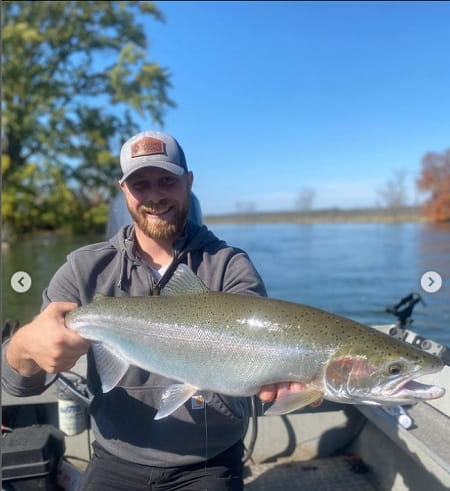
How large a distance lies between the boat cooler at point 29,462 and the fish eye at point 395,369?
7.27 feet

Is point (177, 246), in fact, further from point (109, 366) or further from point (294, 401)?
point (294, 401)

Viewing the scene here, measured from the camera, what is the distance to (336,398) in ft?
6.78

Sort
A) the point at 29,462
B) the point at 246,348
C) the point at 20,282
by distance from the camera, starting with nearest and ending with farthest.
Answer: the point at 246,348 → the point at 20,282 → the point at 29,462

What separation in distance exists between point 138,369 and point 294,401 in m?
0.87

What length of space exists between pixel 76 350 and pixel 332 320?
1157 millimetres

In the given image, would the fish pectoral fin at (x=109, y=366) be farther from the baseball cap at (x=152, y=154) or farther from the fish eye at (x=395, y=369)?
the fish eye at (x=395, y=369)

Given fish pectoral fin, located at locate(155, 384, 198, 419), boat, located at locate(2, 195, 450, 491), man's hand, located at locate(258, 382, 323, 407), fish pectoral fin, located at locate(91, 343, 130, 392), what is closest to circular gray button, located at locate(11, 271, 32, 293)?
fish pectoral fin, located at locate(91, 343, 130, 392)

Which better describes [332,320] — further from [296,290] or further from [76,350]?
[296,290]

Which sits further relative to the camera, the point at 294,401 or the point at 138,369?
the point at 138,369

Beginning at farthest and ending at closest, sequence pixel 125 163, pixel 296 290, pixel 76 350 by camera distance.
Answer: pixel 296 290, pixel 125 163, pixel 76 350

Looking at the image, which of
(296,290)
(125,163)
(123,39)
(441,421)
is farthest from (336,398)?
(123,39)

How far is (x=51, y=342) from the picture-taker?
2150 millimetres

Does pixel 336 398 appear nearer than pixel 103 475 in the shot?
Yes

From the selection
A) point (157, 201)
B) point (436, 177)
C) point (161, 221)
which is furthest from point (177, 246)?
point (436, 177)
